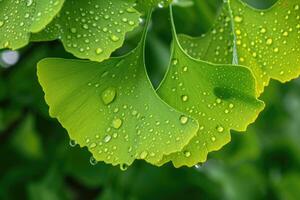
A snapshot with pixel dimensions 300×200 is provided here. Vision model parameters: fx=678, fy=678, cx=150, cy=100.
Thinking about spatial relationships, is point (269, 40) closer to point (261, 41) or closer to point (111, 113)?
point (261, 41)

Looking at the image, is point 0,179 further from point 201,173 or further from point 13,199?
point 201,173

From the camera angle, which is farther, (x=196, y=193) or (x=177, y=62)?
(x=196, y=193)

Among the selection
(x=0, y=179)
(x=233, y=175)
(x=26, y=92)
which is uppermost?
(x=26, y=92)

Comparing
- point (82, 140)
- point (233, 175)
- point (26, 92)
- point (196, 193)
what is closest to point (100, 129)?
point (82, 140)

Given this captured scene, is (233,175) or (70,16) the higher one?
(70,16)

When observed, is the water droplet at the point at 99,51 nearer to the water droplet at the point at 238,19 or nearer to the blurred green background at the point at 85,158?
the water droplet at the point at 238,19

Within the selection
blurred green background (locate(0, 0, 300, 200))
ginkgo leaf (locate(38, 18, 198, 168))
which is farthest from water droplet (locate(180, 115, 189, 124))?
blurred green background (locate(0, 0, 300, 200))

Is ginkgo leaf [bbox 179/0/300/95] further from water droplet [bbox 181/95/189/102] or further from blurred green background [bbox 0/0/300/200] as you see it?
blurred green background [bbox 0/0/300/200]
